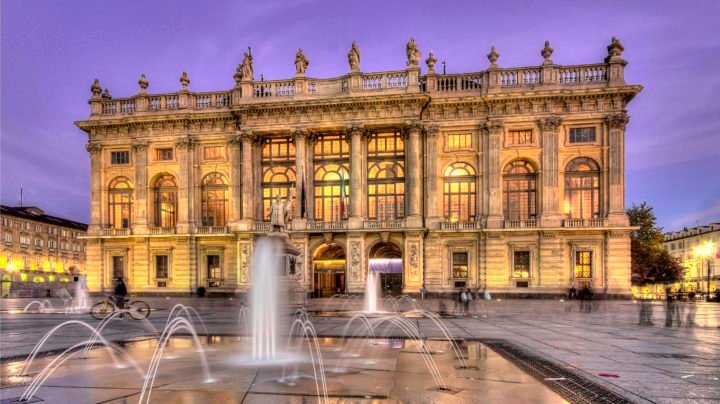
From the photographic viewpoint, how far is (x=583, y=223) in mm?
39750

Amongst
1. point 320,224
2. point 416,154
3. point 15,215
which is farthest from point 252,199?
point 15,215

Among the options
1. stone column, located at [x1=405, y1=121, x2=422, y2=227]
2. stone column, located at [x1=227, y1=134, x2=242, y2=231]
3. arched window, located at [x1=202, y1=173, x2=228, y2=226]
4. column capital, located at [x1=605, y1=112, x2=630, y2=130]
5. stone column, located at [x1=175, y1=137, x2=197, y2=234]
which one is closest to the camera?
column capital, located at [x1=605, y1=112, x2=630, y2=130]

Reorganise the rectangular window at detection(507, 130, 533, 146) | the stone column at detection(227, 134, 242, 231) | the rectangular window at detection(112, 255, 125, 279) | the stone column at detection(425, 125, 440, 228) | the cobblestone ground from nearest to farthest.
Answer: the cobblestone ground, the rectangular window at detection(507, 130, 533, 146), the stone column at detection(425, 125, 440, 228), the stone column at detection(227, 134, 242, 231), the rectangular window at detection(112, 255, 125, 279)

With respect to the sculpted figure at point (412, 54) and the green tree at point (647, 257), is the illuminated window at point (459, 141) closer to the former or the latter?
the sculpted figure at point (412, 54)

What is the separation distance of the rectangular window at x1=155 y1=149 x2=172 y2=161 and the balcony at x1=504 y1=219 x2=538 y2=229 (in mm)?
30836

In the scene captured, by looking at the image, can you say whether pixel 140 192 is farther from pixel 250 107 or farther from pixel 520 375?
pixel 520 375

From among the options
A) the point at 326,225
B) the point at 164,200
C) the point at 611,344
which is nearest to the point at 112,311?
the point at 611,344

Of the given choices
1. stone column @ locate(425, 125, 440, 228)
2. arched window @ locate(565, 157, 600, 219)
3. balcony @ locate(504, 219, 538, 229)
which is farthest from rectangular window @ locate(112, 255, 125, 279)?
arched window @ locate(565, 157, 600, 219)

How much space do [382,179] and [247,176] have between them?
1179 cm

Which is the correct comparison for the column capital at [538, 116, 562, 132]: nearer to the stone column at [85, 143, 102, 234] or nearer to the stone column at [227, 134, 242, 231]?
the stone column at [227, 134, 242, 231]

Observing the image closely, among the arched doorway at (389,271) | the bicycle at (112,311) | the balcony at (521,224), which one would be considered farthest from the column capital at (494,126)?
the bicycle at (112,311)

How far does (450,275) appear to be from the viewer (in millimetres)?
41688

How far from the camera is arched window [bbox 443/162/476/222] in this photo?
42.5 meters

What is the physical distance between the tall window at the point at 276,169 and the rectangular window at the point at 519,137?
18729 mm
